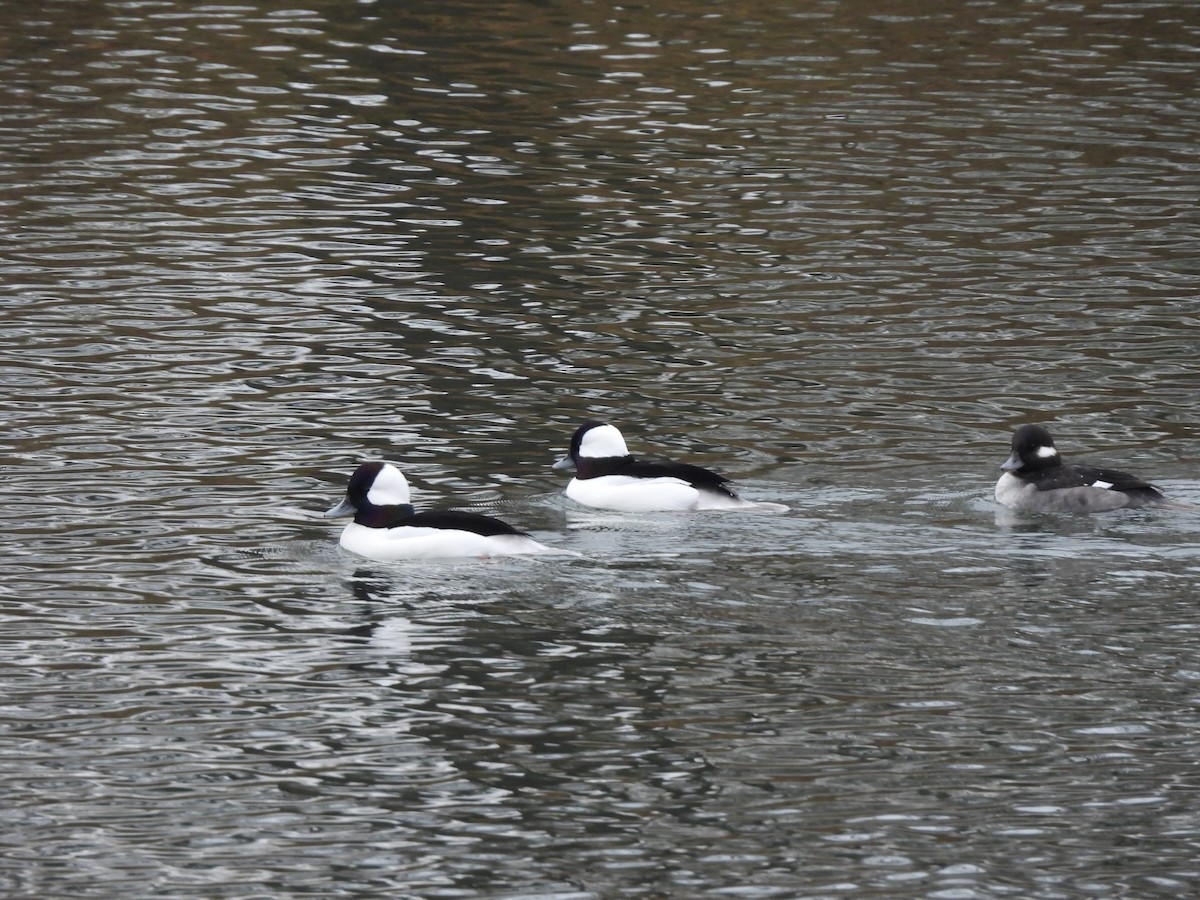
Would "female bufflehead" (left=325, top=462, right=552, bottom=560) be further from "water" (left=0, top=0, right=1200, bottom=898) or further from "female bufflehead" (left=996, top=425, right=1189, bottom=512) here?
"female bufflehead" (left=996, top=425, right=1189, bottom=512)

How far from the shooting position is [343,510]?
43.8 ft

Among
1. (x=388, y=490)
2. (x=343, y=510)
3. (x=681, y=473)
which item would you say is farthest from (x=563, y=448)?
(x=388, y=490)

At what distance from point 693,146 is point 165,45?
10432mm

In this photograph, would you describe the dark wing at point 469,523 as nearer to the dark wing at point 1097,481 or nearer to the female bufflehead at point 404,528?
the female bufflehead at point 404,528

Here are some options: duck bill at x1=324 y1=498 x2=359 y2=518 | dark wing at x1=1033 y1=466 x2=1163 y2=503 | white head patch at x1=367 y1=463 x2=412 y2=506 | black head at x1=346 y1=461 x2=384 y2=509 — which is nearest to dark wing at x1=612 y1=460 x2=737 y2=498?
white head patch at x1=367 y1=463 x2=412 y2=506

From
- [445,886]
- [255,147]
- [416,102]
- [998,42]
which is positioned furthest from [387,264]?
[998,42]

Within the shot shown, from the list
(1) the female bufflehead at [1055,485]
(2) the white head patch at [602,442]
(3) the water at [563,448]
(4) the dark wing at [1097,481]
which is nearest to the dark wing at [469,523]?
(3) the water at [563,448]

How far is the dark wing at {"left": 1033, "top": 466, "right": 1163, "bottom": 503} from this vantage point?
1355 centimetres

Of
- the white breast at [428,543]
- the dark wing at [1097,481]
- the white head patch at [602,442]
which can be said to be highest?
the white head patch at [602,442]

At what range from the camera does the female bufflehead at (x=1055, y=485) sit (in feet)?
44.7

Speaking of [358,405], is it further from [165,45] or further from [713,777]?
[165,45]

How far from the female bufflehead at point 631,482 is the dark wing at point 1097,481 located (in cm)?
178

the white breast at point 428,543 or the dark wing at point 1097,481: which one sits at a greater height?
the dark wing at point 1097,481

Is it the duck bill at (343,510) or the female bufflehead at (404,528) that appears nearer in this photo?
the female bufflehead at (404,528)
